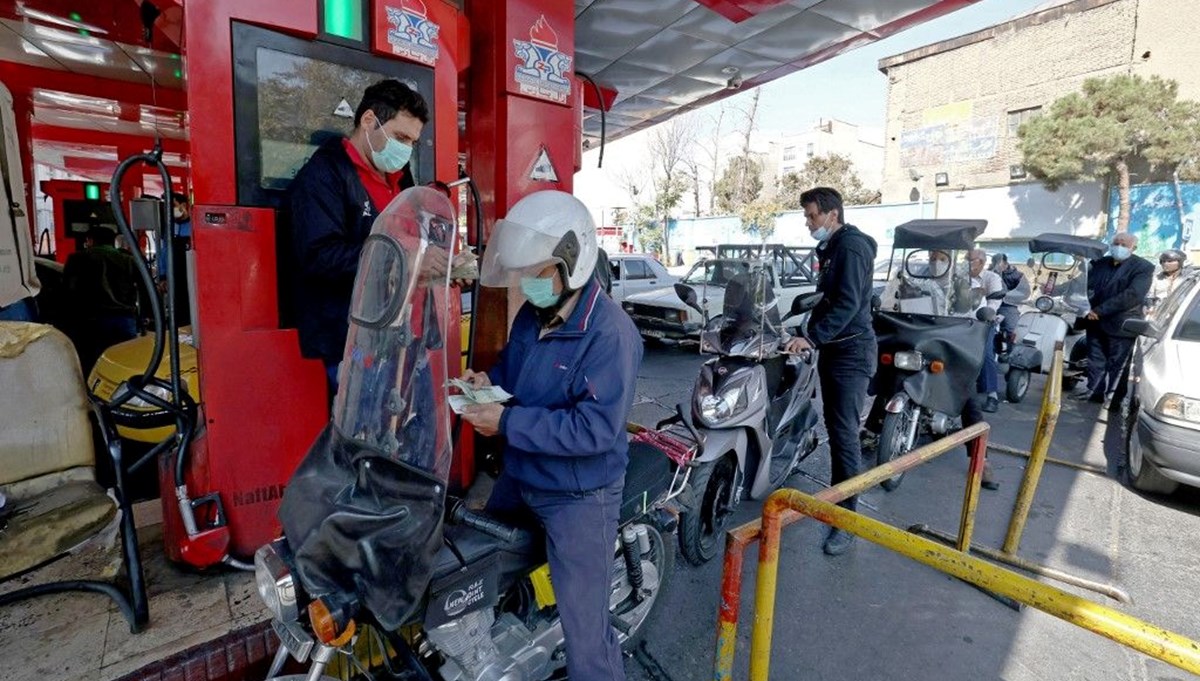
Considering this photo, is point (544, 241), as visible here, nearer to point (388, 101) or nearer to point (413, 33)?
point (388, 101)

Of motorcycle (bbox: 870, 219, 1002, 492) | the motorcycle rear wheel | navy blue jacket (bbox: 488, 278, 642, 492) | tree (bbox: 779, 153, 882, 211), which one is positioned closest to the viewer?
navy blue jacket (bbox: 488, 278, 642, 492)

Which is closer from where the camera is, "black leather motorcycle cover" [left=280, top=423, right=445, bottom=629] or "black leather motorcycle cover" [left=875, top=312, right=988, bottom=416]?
"black leather motorcycle cover" [left=280, top=423, right=445, bottom=629]

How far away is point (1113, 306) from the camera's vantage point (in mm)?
6949

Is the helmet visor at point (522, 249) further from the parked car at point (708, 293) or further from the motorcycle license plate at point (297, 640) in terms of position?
the parked car at point (708, 293)

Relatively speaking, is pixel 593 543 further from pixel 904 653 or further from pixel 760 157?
pixel 760 157

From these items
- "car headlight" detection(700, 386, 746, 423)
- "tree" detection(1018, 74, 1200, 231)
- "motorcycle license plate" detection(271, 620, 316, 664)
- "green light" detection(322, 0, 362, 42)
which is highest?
"tree" detection(1018, 74, 1200, 231)

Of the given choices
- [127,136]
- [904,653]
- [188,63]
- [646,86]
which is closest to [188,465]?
[188,63]

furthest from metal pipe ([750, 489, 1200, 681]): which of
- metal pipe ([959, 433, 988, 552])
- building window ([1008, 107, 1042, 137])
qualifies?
building window ([1008, 107, 1042, 137])

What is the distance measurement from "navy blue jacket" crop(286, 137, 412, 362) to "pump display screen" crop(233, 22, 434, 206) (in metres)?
0.18

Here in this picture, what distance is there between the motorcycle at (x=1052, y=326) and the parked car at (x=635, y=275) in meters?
6.09

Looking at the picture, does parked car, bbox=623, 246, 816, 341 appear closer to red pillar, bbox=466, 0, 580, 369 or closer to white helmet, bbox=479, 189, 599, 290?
red pillar, bbox=466, 0, 580, 369

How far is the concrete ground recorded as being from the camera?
2436 millimetres

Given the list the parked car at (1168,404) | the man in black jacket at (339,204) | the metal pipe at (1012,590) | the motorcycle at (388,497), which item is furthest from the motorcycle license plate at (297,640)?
the parked car at (1168,404)

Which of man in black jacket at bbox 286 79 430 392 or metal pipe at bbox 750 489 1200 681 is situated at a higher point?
man in black jacket at bbox 286 79 430 392
